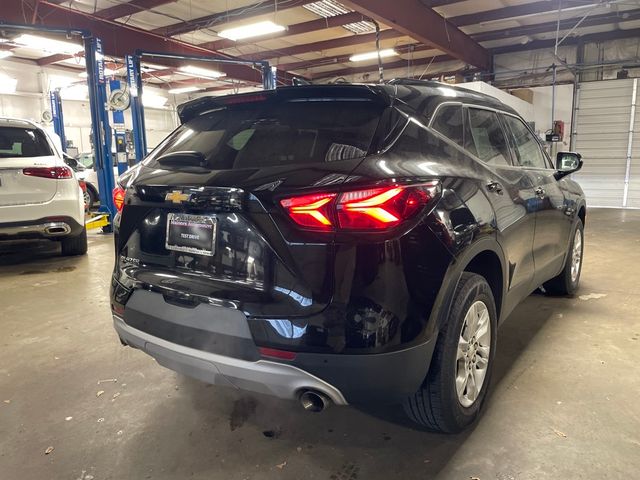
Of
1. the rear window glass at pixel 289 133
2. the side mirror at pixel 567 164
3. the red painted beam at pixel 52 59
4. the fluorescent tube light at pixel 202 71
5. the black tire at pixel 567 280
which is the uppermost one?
the red painted beam at pixel 52 59

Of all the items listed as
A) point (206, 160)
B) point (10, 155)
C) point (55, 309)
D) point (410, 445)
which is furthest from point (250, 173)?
point (10, 155)

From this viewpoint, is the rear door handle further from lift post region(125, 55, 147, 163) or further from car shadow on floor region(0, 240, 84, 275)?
lift post region(125, 55, 147, 163)

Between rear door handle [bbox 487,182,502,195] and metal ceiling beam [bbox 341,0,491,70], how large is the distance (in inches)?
206

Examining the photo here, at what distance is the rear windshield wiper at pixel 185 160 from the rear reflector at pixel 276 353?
744 millimetres

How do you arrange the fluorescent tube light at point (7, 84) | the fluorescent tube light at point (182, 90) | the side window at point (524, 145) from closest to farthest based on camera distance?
the side window at point (524, 145), the fluorescent tube light at point (7, 84), the fluorescent tube light at point (182, 90)

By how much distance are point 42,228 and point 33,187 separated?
0.44 meters

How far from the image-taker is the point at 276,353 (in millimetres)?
Result: 1562

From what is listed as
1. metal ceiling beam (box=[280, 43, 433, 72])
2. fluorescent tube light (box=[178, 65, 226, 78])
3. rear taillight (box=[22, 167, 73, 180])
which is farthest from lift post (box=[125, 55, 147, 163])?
metal ceiling beam (box=[280, 43, 433, 72])

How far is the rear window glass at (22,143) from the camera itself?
196 inches

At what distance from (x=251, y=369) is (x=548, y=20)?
428 inches

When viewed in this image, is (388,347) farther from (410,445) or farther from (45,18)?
(45,18)

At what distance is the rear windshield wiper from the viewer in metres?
1.90

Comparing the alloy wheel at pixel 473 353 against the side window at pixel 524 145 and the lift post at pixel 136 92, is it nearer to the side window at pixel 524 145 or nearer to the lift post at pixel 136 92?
the side window at pixel 524 145

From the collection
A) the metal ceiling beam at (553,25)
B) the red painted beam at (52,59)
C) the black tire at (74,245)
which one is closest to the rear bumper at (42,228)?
the black tire at (74,245)
